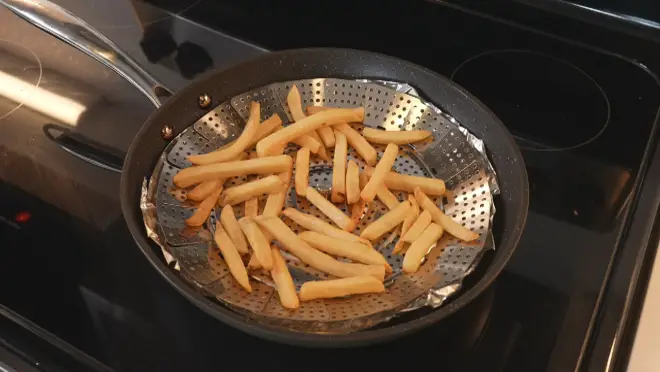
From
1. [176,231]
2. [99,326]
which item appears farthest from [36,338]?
[176,231]

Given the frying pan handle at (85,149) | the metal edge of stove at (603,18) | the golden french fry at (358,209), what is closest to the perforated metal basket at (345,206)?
the golden french fry at (358,209)

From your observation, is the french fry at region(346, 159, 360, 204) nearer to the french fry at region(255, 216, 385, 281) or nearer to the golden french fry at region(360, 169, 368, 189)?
the golden french fry at region(360, 169, 368, 189)

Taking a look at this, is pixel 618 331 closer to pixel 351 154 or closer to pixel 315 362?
pixel 315 362

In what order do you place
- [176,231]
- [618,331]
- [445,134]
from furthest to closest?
1. [445,134]
2. [176,231]
3. [618,331]

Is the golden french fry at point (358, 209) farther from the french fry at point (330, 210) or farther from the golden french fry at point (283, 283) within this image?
the golden french fry at point (283, 283)

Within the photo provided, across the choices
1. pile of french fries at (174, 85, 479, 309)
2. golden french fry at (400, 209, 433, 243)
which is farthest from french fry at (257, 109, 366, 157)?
golden french fry at (400, 209, 433, 243)
